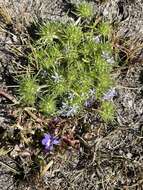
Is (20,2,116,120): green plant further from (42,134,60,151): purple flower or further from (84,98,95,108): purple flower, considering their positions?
(42,134,60,151): purple flower

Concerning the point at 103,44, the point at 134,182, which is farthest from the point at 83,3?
the point at 134,182

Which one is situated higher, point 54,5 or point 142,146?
point 54,5

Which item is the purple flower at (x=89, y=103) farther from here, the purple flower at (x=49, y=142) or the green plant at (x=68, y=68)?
the purple flower at (x=49, y=142)

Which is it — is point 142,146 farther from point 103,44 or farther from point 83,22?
point 83,22

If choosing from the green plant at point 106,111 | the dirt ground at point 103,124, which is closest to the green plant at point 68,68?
the green plant at point 106,111

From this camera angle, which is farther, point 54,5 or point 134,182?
point 54,5

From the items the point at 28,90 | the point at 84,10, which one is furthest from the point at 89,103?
the point at 84,10

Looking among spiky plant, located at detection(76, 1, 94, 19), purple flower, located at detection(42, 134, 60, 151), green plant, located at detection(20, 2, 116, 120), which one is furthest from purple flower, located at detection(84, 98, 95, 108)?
spiky plant, located at detection(76, 1, 94, 19)
